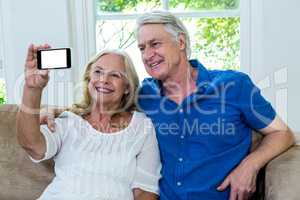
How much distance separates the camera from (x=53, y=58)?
1443 millimetres

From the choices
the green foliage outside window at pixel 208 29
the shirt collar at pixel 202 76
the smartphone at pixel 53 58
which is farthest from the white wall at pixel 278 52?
the smartphone at pixel 53 58

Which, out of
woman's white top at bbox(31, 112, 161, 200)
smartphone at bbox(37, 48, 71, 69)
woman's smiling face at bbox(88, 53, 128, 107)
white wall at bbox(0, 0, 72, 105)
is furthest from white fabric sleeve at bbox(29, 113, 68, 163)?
white wall at bbox(0, 0, 72, 105)

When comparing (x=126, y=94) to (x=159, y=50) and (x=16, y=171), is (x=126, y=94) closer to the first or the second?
(x=159, y=50)

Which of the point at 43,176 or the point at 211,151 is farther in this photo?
the point at 43,176

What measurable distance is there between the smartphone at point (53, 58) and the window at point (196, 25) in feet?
4.04

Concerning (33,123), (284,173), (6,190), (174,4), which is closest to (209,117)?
(284,173)

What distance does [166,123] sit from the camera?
1.72 metres

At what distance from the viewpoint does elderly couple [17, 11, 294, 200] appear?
1.63 meters

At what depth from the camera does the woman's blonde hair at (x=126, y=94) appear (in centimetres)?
177

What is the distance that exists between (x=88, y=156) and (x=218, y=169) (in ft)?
1.56

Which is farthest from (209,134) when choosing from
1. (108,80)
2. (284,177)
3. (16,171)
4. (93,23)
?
(93,23)

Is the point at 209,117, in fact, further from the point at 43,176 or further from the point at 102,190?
the point at 43,176

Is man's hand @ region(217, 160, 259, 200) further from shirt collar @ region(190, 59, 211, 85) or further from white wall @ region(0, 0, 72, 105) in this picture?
white wall @ region(0, 0, 72, 105)

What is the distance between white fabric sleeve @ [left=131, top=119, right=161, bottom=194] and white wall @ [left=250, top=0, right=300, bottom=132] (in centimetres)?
99
